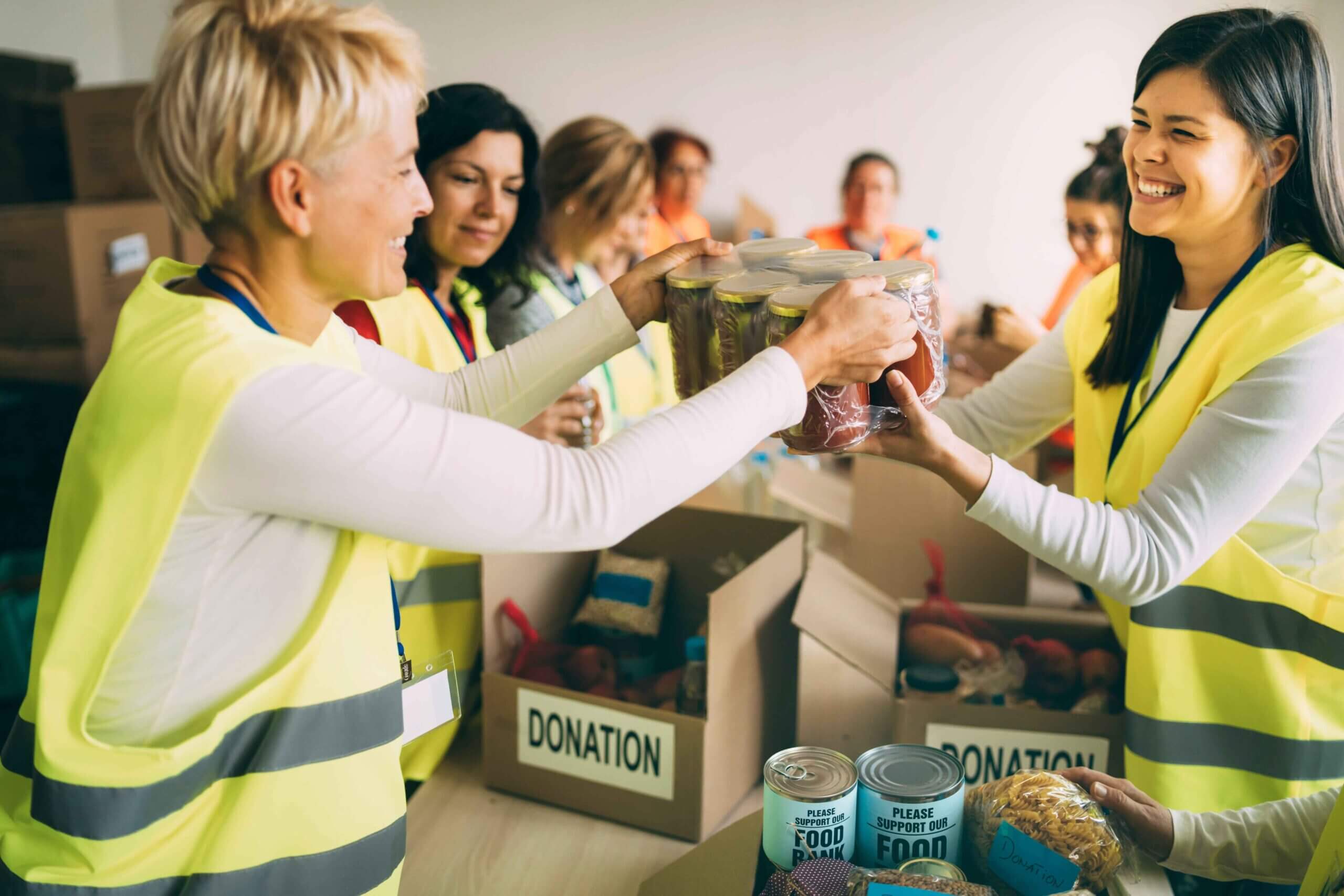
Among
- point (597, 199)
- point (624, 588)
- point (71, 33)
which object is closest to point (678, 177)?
point (597, 199)

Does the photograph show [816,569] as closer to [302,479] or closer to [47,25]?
[302,479]

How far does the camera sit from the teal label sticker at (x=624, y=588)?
168 centimetres

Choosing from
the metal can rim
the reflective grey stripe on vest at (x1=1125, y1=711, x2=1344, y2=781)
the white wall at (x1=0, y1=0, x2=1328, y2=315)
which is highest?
the white wall at (x1=0, y1=0, x2=1328, y2=315)

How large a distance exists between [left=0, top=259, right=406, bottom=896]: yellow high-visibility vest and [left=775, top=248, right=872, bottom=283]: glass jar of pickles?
56 centimetres

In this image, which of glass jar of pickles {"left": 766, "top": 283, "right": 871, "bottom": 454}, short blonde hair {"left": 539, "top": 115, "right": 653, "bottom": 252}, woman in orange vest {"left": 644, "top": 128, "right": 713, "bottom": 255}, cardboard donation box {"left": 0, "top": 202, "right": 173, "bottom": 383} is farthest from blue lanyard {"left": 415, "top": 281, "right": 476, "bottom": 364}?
woman in orange vest {"left": 644, "top": 128, "right": 713, "bottom": 255}

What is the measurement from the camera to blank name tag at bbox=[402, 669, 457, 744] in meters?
1.13

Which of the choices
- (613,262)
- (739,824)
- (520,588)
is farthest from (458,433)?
(613,262)

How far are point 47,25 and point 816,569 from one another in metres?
4.58

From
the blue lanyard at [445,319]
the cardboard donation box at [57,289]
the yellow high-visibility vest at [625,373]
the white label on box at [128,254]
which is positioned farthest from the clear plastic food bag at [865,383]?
the white label on box at [128,254]

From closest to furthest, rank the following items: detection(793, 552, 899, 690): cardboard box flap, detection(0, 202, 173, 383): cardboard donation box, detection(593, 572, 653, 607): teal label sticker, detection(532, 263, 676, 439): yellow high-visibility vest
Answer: detection(793, 552, 899, 690): cardboard box flap
detection(593, 572, 653, 607): teal label sticker
detection(532, 263, 676, 439): yellow high-visibility vest
detection(0, 202, 173, 383): cardboard donation box

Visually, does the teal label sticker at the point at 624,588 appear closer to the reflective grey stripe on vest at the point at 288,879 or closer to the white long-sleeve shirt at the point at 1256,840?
the reflective grey stripe on vest at the point at 288,879

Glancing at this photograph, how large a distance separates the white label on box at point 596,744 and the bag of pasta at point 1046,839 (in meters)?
0.49

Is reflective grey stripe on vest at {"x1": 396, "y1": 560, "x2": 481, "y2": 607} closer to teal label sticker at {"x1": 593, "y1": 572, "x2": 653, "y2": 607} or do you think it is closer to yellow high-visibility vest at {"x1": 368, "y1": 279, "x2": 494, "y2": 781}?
yellow high-visibility vest at {"x1": 368, "y1": 279, "x2": 494, "y2": 781}

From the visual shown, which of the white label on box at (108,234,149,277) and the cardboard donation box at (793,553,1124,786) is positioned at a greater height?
the white label on box at (108,234,149,277)
